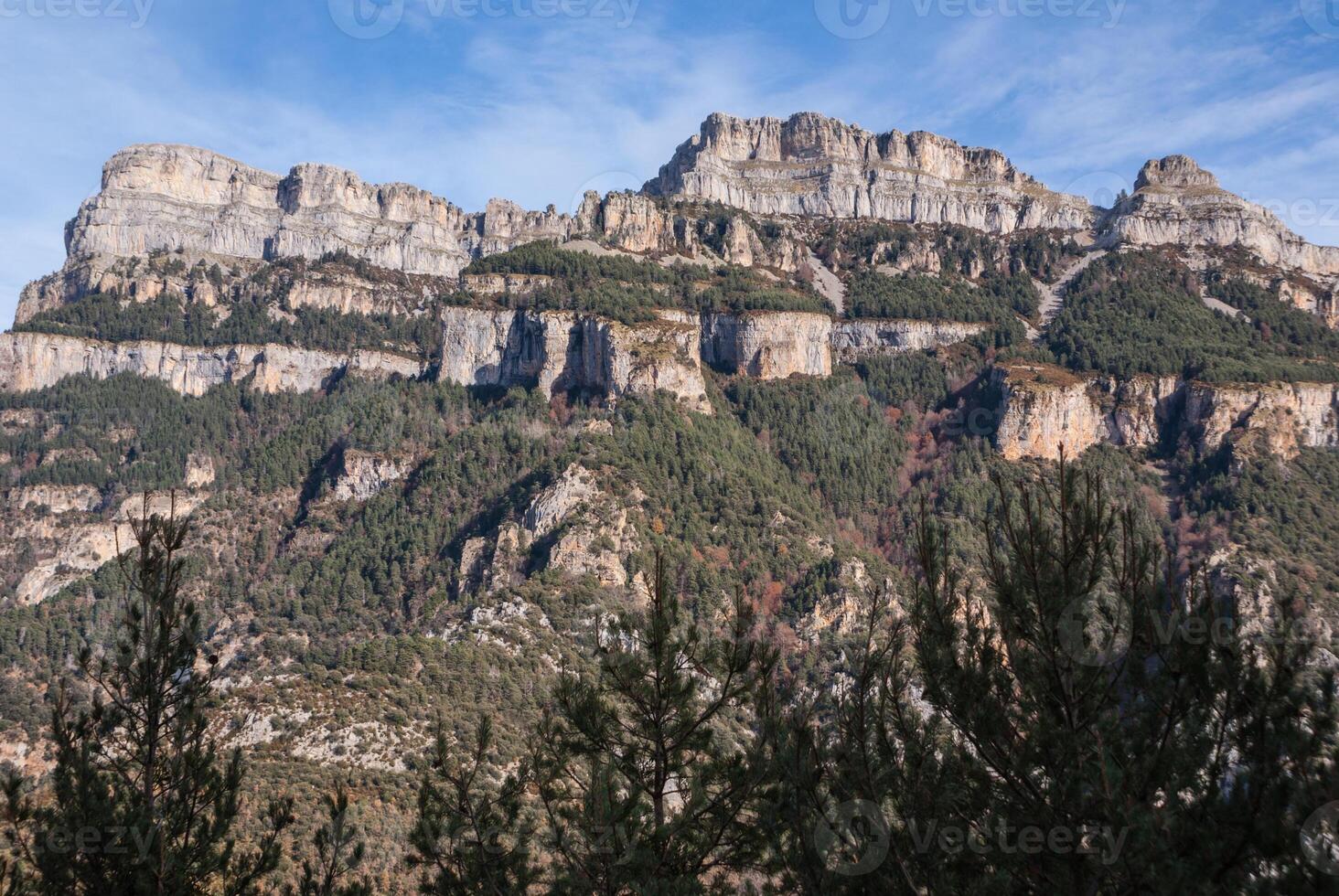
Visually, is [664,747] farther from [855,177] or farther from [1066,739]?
[855,177]

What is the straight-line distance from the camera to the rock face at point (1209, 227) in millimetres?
137125

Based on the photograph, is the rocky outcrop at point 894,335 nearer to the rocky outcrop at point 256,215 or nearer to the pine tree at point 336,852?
the rocky outcrop at point 256,215

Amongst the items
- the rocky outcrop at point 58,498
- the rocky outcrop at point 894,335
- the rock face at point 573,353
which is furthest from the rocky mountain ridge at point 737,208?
the rocky outcrop at point 58,498

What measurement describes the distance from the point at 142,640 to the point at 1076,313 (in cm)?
12127

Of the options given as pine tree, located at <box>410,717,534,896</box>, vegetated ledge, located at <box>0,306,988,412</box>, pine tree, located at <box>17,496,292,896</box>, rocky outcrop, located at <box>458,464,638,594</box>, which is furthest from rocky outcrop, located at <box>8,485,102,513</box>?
pine tree, located at <box>410,717,534,896</box>

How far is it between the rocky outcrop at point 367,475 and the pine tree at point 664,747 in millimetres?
84276

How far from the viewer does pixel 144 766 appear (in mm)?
13234

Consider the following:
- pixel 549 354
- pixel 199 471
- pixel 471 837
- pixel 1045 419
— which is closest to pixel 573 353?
pixel 549 354

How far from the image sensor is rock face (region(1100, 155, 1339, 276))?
13712cm

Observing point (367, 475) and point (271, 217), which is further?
point (271, 217)

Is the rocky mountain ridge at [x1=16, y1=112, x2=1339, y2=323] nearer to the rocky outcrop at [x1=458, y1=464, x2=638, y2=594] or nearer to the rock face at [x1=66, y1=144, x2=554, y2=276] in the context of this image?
the rock face at [x1=66, y1=144, x2=554, y2=276]

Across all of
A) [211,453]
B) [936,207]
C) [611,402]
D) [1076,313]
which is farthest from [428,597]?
[936,207]

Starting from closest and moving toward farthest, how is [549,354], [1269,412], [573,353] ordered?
[1269,412]
[573,353]
[549,354]

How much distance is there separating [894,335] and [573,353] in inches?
1669
